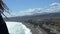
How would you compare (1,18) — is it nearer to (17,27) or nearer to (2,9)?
(2,9)

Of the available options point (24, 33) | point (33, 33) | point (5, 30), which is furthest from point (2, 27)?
point (33, 33)

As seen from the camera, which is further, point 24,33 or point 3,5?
point 24,33

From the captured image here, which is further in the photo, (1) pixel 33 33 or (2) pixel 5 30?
(1) pixel 33 33

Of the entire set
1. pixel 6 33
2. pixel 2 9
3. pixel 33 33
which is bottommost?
pixel 33 33

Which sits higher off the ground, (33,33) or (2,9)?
(2,9)

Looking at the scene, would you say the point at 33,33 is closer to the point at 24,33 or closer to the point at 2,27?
the point at 24,33

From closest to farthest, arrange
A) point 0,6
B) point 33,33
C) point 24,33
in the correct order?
point 0,6 → point 24,33 → point 33,33

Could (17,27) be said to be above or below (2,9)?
below

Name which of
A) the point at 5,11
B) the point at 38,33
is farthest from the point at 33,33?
the point at 5,11

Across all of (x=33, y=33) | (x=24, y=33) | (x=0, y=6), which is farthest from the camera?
(x=33, y=33)
